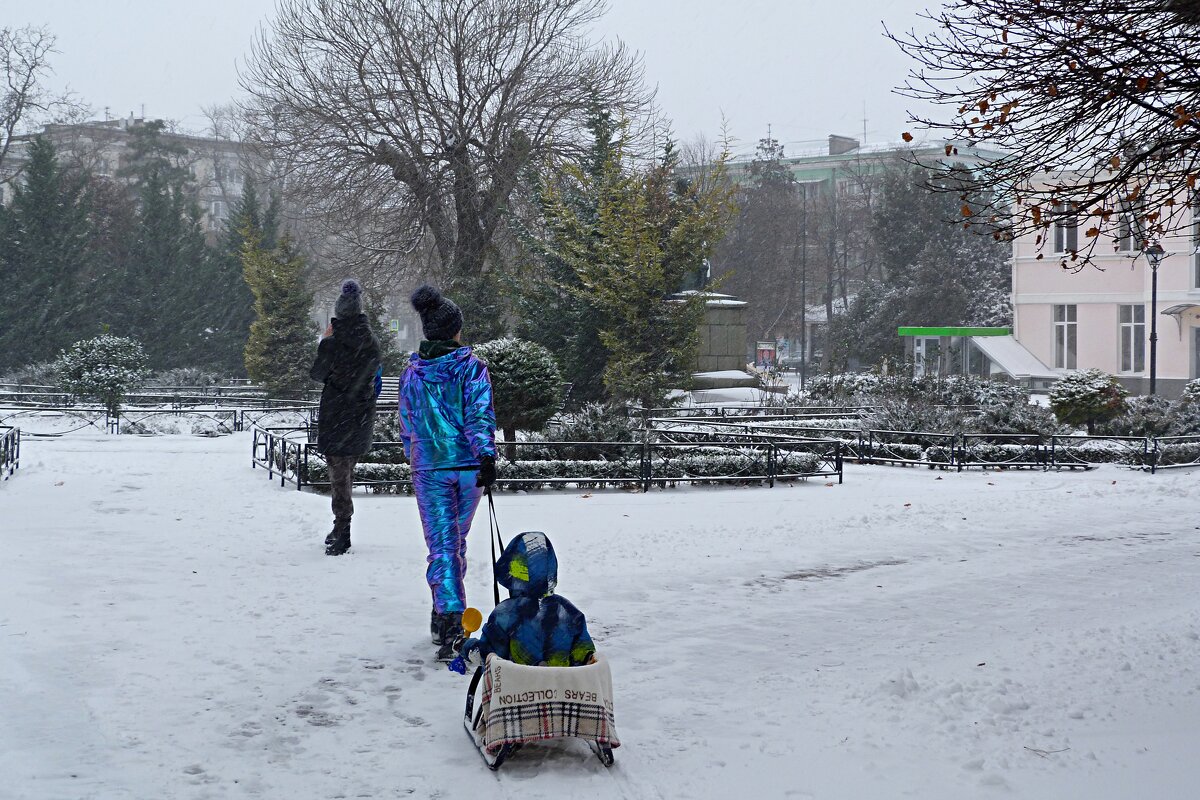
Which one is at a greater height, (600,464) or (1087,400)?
(1087,400)

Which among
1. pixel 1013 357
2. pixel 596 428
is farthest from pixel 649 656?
pixel 1013 357

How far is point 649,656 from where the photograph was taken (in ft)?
21.3

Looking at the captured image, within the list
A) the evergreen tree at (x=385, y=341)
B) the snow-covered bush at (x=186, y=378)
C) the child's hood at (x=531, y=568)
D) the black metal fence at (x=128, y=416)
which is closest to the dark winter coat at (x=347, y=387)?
the child's hood at (x=531, y=568)

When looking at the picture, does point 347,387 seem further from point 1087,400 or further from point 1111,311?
point 1111,311

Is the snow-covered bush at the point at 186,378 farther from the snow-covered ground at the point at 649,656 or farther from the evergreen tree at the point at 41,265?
the snow-covered ground at the point at 649,656

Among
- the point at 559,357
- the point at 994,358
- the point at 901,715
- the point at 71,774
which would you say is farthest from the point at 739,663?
the point at 994,358

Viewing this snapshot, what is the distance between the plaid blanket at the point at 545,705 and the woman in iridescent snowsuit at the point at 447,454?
1.74 m

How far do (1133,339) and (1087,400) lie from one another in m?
22.0

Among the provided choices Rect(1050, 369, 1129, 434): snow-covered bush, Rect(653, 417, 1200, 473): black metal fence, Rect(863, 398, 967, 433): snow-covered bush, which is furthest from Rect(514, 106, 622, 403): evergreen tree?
Rect(1050, 369, 1129, 434): snow-covered bush

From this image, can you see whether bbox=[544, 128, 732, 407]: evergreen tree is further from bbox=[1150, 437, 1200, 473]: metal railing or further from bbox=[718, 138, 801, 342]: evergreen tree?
bbox=[718, 138, 801, 342]: evergreen tree

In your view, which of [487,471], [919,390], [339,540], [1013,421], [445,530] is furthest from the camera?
[919,390]

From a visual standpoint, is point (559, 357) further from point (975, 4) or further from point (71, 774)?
point (71, 774)

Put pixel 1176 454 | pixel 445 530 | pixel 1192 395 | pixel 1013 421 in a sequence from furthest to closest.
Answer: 1. pixel 1192 395
2. pixel 1013 421
3. pixel 1176 454
4. pixel 445 530

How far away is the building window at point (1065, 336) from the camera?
45094mm
